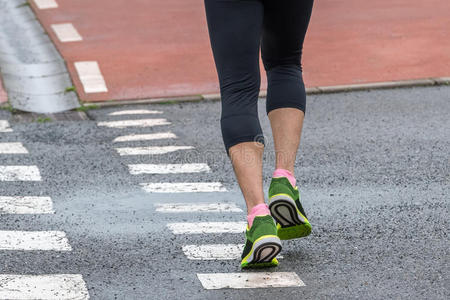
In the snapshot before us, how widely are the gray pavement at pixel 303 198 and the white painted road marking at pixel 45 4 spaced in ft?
21.4

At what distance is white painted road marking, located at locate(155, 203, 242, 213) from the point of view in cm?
487

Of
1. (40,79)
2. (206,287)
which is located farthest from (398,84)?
(206,287)

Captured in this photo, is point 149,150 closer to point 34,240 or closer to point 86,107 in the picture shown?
point 86,107

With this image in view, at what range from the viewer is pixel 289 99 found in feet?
13.3

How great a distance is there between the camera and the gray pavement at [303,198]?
376 cm

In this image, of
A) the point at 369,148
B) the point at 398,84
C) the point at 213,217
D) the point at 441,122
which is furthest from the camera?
the point at 398,84

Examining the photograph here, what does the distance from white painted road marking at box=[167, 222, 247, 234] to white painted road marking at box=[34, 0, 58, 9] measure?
33.0 feet

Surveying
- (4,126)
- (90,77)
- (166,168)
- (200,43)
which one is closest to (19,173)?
(166,168)

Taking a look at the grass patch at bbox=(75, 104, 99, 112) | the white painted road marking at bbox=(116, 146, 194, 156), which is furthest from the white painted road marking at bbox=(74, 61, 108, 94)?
the white painted road marking at bbox=(116, 146, 194, 156)

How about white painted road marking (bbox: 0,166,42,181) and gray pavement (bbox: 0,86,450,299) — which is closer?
gray pavement (bbox: 0,86,450,299)

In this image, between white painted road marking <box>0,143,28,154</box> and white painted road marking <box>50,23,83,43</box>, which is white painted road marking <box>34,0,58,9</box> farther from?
white painted road marking <box>0,143,28,154</box>

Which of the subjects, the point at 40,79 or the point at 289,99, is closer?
the point at 289,99

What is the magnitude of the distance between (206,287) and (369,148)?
2.91 metres

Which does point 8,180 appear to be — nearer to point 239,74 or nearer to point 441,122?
point 239,74
